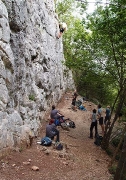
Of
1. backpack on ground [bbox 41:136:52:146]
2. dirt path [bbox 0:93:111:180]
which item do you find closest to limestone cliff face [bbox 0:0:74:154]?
A: dirt path [bbox 0:93:111:180]

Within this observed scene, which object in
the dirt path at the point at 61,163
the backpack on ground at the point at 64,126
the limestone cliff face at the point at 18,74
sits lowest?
the dirt path at the point at 61,163

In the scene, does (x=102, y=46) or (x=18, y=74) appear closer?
(x=18, y=74)

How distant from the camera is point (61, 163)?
10617 mm

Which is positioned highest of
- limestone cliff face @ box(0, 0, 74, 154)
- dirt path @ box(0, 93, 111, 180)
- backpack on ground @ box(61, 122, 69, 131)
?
limestone cliff face @ box(0, 0, 74, 154)

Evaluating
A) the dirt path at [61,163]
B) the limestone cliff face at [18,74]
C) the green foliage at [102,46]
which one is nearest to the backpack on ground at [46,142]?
the dirt path at [61,163]

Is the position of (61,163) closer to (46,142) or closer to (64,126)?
(46,142)

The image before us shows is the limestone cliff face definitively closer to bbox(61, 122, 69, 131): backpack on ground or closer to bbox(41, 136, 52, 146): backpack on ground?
bbox(41, 136, 52, 146): backpack on ground

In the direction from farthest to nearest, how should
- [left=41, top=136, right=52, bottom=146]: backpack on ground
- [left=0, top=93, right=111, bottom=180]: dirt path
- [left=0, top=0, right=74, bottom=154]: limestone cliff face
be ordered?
[left=41, top=136, right=52, bottom=146]: backpack on ground < [left=0, top=0, right=74, bottom=154]: limestone cliff face < [left=0, top=93, right=111, bottom=180]: dirt path

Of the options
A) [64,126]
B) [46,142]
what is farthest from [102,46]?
[46,142]

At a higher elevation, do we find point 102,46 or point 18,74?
point 102,46

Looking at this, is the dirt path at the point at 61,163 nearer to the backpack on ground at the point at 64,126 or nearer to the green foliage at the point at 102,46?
the backpack on ground at the point at 64,126

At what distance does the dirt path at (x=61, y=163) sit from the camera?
28.7ft

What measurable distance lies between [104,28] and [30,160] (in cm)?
930

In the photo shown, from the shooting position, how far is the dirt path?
874cm
